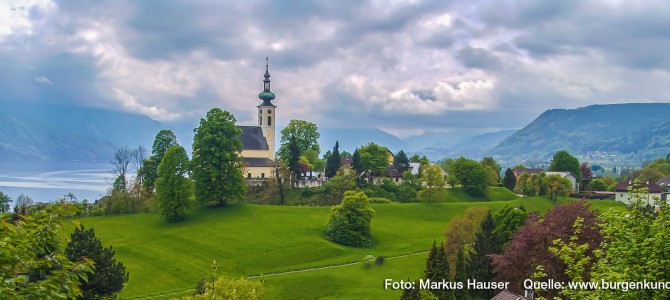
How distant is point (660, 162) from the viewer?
139 metres

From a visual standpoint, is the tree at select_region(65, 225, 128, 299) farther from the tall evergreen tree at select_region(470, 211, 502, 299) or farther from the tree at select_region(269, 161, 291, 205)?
the tree at select_region(269, 161, 291, 205)

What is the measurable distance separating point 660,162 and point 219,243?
13014 cm

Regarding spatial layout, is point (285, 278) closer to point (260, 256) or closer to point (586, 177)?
point (260, 256)

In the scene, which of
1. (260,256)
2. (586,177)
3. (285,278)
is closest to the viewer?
(285,278)

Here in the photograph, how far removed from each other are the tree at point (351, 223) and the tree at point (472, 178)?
36.5 m

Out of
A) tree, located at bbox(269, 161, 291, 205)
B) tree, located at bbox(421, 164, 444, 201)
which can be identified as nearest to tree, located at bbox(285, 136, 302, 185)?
tree, located at bbox(269, 161, 291, 205)

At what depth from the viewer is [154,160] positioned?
7706 cm

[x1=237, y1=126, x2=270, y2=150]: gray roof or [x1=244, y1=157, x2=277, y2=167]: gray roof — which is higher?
[x1=237, y1=126, x2=270, y2=150]: gray roof

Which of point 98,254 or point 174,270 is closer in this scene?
point 98,254

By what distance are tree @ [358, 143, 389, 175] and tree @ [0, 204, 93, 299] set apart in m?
80.0

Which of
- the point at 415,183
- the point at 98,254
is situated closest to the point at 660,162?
the point at 415,183

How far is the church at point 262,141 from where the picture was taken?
91375 millimetres

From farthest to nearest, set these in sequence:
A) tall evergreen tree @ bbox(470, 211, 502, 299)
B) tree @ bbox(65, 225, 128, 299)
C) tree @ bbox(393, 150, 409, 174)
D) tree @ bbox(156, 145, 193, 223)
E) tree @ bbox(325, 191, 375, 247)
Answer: tree @ bbox(393, 150, 409, 174) → tree @ bbox(156, 145, 193, 223) → tree @ bbox(325, 191, 375, 247) → tall evergreen tree @ bbox(470, 211, 502, 299) → tree @ bbox(65, 225, 128, 299)

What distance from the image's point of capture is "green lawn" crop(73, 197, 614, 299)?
42656 millimetres
